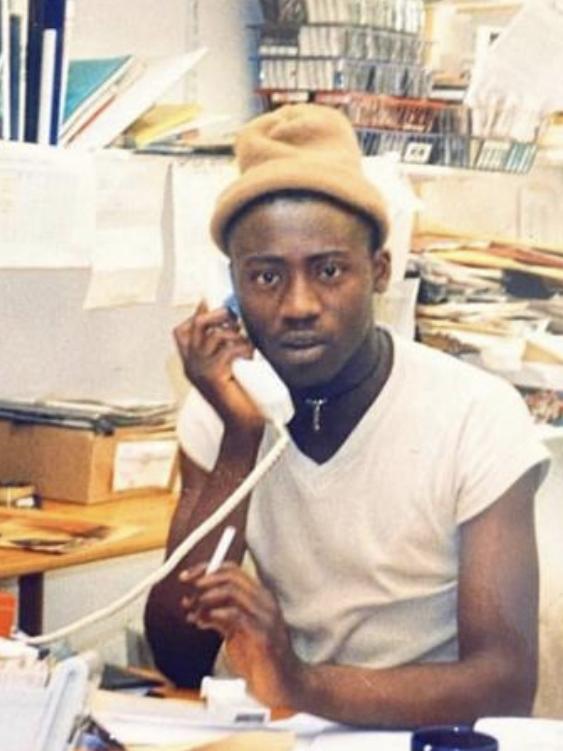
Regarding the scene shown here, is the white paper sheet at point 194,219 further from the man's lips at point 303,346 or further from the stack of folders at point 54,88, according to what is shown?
the man's lips at point 303,346

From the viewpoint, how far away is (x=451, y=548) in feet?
6.88

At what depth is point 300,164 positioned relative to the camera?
2.08 meters

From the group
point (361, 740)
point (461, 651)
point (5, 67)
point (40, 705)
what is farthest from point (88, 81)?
point (40, 705)

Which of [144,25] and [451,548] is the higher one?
[144,25]

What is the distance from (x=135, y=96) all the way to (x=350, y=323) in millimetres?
807

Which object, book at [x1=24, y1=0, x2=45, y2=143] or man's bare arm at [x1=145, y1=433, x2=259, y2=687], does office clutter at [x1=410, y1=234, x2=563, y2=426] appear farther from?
man's bare arm at [x1=145, y1=433, x2=259, y2=687]

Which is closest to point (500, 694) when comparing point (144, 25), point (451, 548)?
point (451, 548)

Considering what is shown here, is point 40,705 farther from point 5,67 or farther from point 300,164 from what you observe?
point 5,67

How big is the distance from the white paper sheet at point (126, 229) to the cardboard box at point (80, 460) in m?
0.22

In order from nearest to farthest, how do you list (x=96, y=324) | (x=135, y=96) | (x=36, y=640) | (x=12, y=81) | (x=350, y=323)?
(x=36, y=640) < (x=350, y=323) < (x=12, y=81) < (x=135, y=96) < (x=96, y=324)

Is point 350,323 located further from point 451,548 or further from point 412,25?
point 412,25

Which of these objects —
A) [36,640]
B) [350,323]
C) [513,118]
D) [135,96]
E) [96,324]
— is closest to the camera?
[36,640]

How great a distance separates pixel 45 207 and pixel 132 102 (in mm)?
257

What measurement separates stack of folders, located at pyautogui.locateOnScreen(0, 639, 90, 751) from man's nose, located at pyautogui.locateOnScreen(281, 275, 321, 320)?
736 millimetres
